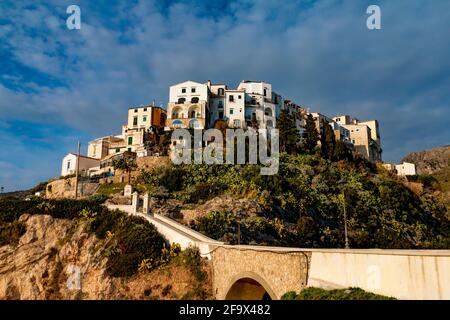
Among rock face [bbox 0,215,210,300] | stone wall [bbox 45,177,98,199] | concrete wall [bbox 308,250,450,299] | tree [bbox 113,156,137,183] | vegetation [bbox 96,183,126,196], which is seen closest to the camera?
concrete wall [bbox 308,250,450,299]

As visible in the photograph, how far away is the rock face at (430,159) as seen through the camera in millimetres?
90750

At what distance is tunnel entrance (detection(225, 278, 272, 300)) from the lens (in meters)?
17.5

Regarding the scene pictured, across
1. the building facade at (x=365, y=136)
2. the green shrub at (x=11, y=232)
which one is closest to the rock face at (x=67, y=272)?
the green shrub at (x=11, y=232)

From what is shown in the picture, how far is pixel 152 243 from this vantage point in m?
26.9

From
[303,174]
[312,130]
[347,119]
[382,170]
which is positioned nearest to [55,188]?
[303,174]

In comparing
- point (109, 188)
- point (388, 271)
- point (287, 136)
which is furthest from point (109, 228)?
point (287, 136)

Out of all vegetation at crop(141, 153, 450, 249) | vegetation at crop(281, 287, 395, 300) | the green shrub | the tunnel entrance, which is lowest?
the tunnel entrance

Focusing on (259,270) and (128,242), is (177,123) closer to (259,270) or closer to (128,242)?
(128,242)

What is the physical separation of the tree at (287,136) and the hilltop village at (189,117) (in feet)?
11.8

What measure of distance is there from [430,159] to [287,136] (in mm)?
58340

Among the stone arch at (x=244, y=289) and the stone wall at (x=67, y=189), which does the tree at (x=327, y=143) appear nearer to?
the stone wall at (x=67, y=189)

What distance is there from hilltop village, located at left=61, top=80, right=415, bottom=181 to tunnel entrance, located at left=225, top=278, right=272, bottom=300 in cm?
3379

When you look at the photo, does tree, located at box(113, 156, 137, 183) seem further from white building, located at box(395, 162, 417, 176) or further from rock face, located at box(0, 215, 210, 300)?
white building, located at box(395, 162, 417, 176)

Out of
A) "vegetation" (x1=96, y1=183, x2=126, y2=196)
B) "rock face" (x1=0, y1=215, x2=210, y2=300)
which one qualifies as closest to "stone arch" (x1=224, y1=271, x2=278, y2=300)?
"rock face" (x1=0, y1=215, x2=210, y2=300)
